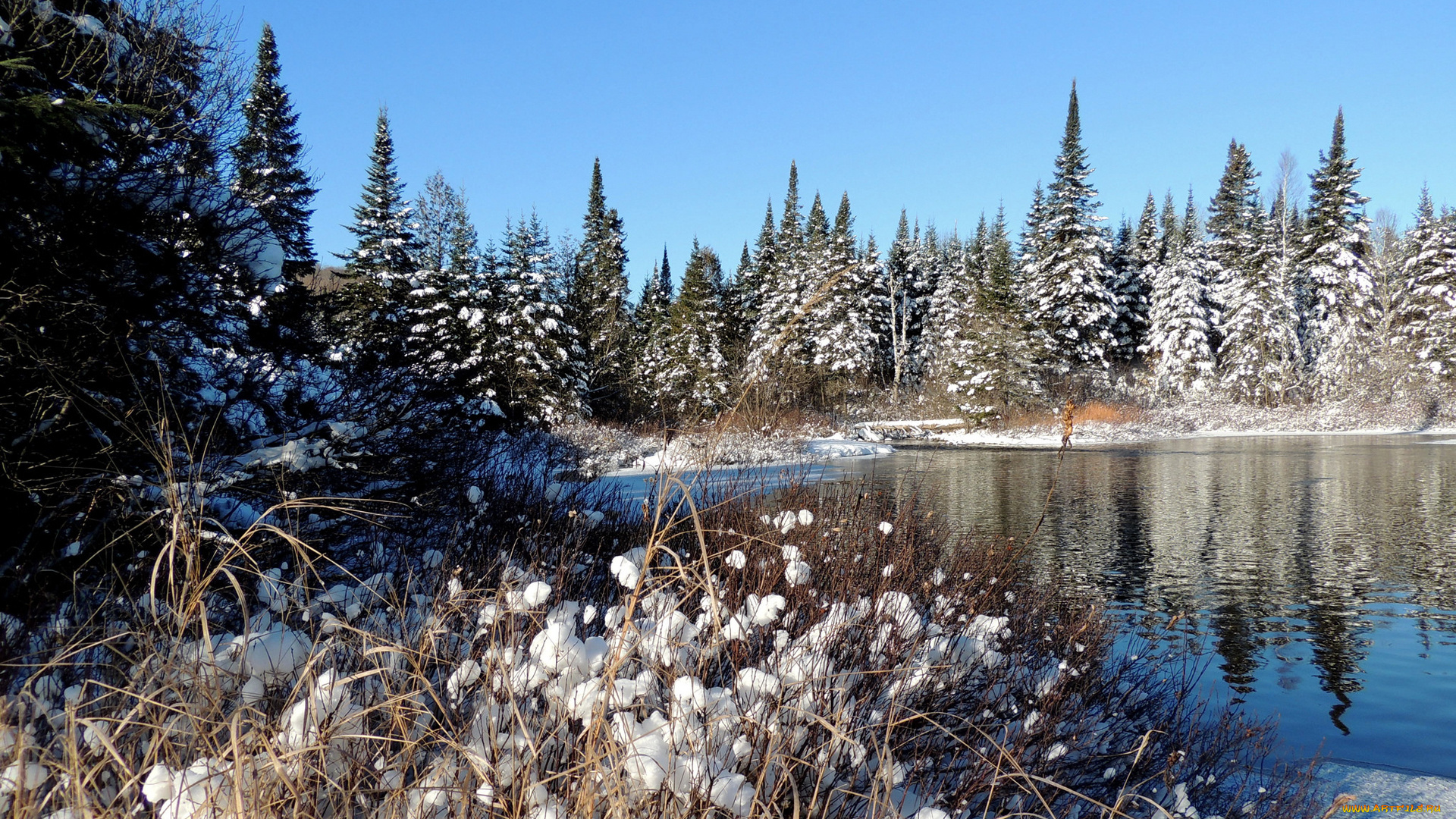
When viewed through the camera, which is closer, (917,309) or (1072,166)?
(1072,166)

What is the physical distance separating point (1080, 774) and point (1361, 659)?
4.63 metres

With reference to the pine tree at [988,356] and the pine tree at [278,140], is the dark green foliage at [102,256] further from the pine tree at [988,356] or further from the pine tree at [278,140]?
the pine tree at [988,356]

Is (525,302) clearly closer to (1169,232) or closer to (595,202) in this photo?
(595,202)

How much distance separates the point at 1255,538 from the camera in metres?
10.7

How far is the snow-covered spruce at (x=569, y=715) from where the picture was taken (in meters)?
1.81

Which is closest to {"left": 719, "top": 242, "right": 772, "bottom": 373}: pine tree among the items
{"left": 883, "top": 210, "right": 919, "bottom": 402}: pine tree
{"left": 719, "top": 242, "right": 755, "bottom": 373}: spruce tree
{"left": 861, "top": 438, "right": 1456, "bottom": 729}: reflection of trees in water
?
{"left": 719, "top": 242, "right": 755, "bottom": 373}: spruce tree

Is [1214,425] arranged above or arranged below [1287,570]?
above

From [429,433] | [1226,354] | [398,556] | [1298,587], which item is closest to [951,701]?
[398,556]

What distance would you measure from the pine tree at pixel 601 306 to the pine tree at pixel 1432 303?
123 ft

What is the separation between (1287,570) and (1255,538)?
2019 mm

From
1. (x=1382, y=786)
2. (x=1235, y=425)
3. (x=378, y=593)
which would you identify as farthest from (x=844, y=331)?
(x=378, y=593)

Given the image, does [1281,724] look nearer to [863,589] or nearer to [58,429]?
[863,589]

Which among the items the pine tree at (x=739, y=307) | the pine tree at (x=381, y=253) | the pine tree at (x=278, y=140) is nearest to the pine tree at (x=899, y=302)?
the pine tree at (x=739, y=307)

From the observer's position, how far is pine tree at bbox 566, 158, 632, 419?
3212cm
